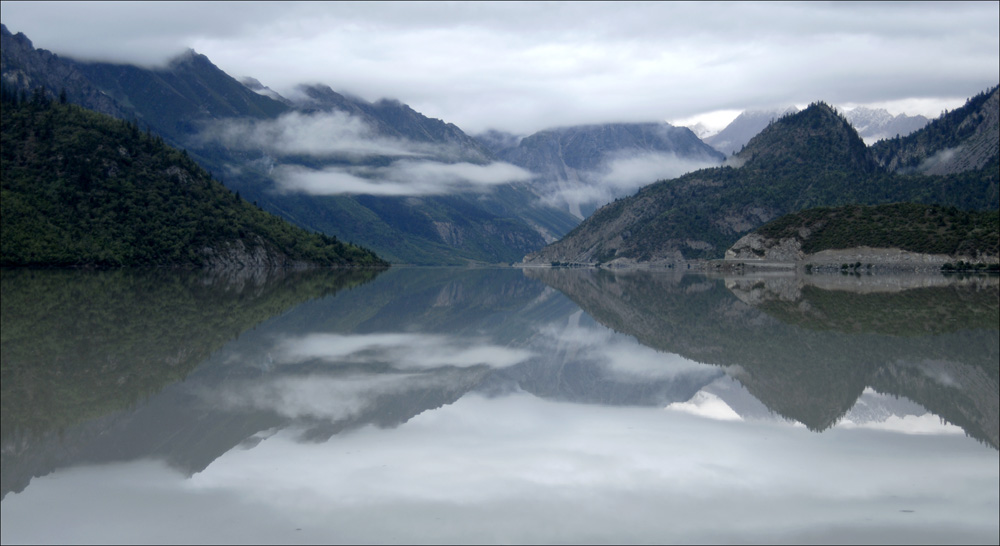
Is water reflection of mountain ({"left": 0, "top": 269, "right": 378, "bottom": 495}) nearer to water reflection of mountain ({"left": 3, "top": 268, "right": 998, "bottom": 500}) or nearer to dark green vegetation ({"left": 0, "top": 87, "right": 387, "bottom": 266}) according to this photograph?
water reflection of mountain ({"left": 3, "top": 268, "right": 998, "bottom": 500})

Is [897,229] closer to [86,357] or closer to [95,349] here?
[95,349]

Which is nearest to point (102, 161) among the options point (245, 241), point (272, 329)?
point (245, 241)

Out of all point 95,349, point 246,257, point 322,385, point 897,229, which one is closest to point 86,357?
point 95,349

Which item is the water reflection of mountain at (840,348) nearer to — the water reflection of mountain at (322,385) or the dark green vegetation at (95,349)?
the water reflection of mountain at (322,385)

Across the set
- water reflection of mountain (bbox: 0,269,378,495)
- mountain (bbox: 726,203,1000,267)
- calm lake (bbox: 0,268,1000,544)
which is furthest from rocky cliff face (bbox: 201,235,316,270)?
calm lake (bbox: 0,268,1000,544)

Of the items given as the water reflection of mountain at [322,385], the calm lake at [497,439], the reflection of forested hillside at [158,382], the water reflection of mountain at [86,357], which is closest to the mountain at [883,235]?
the calm lake at [497,439]
